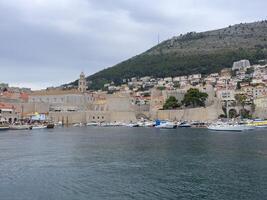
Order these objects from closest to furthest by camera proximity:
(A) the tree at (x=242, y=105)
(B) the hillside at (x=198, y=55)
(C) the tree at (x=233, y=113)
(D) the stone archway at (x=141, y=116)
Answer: (C) the tree at (x=233, y=113) < (A) the tree at (x=242, y=105) < (D) the stone archway at (x=141, y=116) < (B) the hillside at (x=198, y=55)

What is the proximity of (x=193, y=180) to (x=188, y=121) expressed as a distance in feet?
144

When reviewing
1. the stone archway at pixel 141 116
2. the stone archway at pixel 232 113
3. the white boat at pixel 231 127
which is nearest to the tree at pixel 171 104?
the stone archway at pixel 141 116

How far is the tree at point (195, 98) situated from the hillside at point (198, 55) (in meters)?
37.5

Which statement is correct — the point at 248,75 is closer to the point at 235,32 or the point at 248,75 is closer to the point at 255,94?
the point at 255,94

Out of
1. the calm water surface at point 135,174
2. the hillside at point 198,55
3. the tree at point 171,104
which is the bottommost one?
the calm water surface at point 135,174

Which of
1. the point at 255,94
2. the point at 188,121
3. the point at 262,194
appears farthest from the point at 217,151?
the point at 255,94

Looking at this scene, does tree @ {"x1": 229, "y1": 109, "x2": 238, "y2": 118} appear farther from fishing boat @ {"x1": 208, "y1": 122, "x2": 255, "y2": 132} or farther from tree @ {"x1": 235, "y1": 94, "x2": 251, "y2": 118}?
fishing boat @ {"x1": 208, "y1": 122, "x2": 255, "y2": 132}

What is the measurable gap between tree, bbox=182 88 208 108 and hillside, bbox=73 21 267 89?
37527mm

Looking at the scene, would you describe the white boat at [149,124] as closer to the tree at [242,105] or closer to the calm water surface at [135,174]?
the tree at [242,105]

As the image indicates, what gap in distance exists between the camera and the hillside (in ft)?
321

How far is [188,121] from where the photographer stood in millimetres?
56812

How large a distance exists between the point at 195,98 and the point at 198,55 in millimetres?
43386

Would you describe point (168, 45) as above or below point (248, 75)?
above

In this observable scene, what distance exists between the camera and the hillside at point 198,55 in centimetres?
9781
